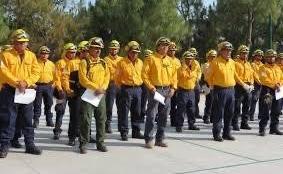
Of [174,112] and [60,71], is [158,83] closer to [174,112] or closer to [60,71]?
[60,71]

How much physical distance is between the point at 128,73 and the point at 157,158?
90.8 inches

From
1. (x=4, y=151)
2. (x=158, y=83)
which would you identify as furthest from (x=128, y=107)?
(x=4, y=151)

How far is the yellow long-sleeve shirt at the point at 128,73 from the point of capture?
1022 centimetres

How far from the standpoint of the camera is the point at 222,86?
10211 millimetres

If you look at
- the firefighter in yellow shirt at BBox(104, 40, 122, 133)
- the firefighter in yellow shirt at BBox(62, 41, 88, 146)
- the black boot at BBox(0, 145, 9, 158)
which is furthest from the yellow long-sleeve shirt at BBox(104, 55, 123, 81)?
the black boot at BBox(0, 145, 9, 158)

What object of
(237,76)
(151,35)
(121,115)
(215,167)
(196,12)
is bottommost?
(215,167)

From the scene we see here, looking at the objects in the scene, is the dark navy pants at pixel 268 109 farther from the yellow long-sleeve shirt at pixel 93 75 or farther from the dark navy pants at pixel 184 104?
the yellow long-sleeve shirt at pixel 93 75

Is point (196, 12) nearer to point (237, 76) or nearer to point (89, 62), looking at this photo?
point (237, 76)

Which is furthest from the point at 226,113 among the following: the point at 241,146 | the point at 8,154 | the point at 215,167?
the point at 8,154

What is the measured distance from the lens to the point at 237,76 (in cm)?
1146

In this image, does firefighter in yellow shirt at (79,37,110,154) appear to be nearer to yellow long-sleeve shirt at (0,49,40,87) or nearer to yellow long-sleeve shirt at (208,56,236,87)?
yellow long-sleeve shirt at (0,49,40,87)

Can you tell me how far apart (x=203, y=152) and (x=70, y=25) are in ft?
67.3

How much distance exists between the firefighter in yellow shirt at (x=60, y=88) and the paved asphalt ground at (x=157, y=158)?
0.30 m

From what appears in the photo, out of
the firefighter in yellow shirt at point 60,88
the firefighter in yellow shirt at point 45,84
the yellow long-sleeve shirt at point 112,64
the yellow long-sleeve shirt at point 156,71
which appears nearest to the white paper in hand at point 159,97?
the yellow long-sleeve shirt at point 156,71
